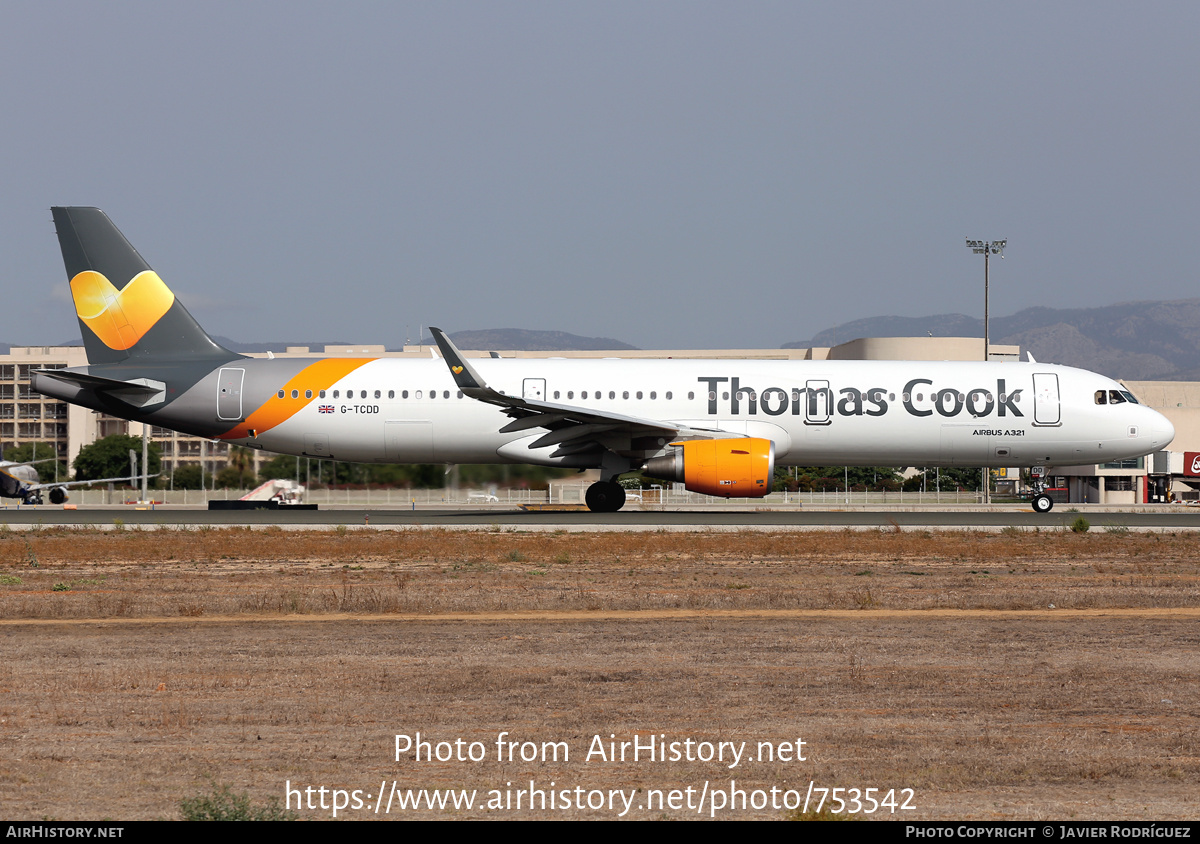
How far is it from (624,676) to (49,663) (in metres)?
4.50

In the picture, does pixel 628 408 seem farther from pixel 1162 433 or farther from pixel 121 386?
pixel 1162 433

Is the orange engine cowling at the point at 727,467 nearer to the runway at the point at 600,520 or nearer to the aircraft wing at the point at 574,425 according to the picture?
the runway at the point at 600,520

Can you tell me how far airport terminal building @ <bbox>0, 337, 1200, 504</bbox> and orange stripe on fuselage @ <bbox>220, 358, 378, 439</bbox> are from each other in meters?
2.44

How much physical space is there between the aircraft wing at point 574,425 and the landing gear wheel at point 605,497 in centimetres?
133

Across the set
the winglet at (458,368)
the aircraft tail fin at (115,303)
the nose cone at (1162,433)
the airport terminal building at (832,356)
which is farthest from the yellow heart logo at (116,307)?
the nose cone at (1162,433)

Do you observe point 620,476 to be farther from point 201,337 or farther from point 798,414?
point 201,337

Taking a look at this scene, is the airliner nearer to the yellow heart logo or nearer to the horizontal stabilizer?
the horizontal stabilizer

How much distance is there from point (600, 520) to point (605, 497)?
10.3 ft

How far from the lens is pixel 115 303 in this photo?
93.8 feet

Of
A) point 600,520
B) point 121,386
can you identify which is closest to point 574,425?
point 600,520

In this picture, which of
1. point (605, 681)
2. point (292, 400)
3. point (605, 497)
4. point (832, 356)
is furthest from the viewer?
point (832, 356)

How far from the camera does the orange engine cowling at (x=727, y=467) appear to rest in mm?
24828

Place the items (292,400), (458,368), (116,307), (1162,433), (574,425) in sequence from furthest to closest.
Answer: (116,307), (1162,433), (292,400), (574,425), (458,368)

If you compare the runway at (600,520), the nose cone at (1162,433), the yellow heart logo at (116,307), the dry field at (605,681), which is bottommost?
Result: the dry field at (605,681)
